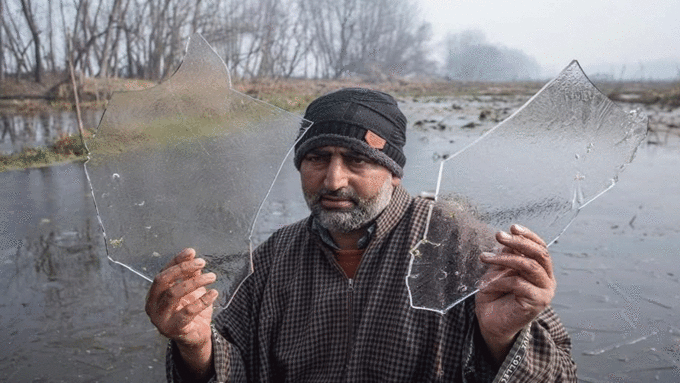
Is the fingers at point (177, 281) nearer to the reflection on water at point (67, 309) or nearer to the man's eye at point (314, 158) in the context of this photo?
the man's eye at point (314, 158)

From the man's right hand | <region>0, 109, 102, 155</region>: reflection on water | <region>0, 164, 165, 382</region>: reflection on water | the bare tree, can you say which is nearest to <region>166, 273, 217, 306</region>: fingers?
the man's right hand

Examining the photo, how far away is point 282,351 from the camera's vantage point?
2.13 metres

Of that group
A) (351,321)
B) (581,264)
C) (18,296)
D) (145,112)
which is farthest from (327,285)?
(581,264)

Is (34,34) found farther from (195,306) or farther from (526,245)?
(526,245)

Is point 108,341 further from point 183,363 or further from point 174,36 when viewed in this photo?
→ point 174,36

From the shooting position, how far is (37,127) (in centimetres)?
1620

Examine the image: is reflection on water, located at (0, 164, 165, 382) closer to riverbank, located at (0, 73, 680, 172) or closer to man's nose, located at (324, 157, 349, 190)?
man's nose, located at (324, 157, 349, 190)

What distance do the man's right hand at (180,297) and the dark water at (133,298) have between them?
9.43 feet

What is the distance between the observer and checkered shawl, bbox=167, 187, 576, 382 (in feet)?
5.89

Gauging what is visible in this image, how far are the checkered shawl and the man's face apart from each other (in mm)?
99

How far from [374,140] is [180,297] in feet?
2.92

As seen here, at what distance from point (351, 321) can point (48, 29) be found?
1068 inches

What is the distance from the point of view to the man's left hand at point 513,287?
1.46 meters

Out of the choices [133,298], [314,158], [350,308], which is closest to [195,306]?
[350,308]
